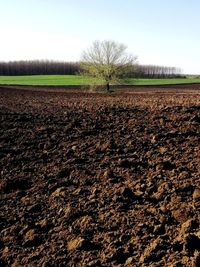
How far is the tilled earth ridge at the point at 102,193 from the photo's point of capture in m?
5.91

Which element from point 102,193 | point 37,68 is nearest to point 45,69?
point 37,68

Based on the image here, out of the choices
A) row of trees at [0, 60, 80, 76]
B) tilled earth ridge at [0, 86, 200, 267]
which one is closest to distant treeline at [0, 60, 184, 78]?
row of trees at [0, 60, 80, 76]

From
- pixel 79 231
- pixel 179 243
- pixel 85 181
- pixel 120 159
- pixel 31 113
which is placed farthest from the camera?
pixel 31 113

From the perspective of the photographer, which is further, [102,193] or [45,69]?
[45,69]

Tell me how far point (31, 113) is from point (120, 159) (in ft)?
20.6

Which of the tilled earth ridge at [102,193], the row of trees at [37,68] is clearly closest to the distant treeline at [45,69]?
the row of trees at [37,68]

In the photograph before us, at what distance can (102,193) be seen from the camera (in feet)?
25.1

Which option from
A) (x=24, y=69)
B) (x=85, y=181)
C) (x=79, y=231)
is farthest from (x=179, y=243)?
(x=24, y=69)

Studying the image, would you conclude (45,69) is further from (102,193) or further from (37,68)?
(102,193)

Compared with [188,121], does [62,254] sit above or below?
below

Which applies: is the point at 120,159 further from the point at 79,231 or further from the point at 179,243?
the point at 179,243

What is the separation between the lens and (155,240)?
5.88 m

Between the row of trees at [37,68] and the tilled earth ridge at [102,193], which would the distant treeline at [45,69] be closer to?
the row of trees at [37,68]

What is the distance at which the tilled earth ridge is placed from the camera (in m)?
5.91
